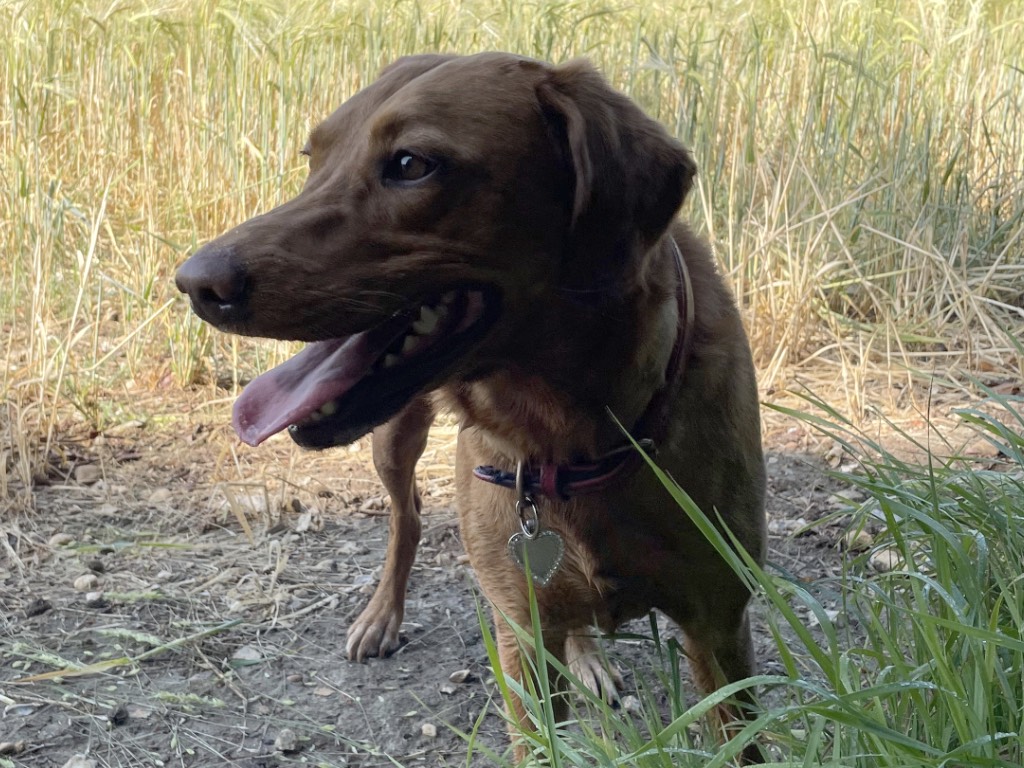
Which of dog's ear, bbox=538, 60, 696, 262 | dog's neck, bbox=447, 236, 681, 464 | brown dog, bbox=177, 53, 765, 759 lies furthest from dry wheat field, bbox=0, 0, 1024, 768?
dog's ear, bbox=538, 60, 696, 262

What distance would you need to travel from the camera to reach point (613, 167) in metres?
1.90

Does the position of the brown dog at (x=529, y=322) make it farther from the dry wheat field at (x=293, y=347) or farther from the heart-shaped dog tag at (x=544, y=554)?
the dry wheat field at (x=293, y=347)

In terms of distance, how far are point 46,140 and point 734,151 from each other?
3.02m

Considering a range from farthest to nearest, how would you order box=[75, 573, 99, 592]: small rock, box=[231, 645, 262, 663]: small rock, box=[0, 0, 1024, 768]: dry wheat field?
1. box=[75, 573, 99, 592]: small rock
2. box=[231, 645, 262, 663]: small rock
3. box=[0, 0, 1024, 768]: dry wheat field

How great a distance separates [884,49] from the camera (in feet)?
17.1

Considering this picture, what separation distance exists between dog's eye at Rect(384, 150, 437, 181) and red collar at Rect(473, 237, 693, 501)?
55 cm

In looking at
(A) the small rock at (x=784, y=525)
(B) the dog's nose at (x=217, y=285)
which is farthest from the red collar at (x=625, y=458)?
(A) the small rock at (x=784, y=525)

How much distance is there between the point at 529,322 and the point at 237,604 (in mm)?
1602

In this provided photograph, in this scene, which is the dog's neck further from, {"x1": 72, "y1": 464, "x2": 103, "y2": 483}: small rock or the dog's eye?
{"x1": 72, "y1": 464, "x2": 103, "y2": 483}: small rock

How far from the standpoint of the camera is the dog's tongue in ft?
6.19

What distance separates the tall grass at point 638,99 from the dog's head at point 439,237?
2.47 metres

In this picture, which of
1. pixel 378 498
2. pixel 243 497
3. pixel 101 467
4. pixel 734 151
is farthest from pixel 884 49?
pixel 101 467

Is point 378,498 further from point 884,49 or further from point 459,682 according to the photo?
point 884,49

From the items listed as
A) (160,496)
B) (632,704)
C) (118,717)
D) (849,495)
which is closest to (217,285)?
(118,717)
